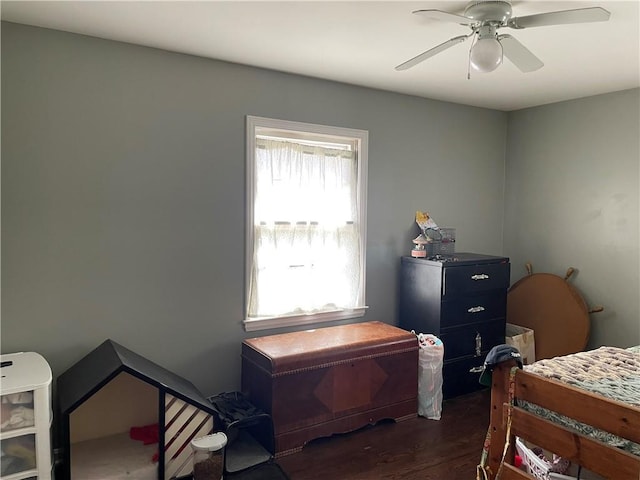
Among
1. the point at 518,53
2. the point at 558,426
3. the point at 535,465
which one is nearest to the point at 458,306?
the point at 535,465

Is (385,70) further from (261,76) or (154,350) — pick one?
(154,350)

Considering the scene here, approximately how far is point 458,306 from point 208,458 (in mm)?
2079

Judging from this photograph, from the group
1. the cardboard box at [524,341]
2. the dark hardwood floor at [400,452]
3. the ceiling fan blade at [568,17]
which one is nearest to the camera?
the ceiling fan blade at [568,17]

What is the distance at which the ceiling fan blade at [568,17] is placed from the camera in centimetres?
183

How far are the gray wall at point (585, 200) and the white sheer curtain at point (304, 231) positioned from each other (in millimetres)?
1801

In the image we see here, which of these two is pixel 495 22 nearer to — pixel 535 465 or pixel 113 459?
pixel 535 465

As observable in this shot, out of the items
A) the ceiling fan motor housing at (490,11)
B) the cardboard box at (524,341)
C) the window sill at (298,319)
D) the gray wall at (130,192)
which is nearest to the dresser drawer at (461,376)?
the cardboard box at (524,341)

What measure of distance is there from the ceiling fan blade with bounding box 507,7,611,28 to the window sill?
2.26 m

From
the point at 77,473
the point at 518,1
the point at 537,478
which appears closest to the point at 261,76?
the point at 518,1

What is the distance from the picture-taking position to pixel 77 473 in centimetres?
236

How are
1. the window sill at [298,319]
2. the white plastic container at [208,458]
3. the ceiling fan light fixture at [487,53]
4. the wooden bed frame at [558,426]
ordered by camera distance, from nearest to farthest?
the wooden bed frame at [558,426] → the ceiling fan light fixture at [487,53] → the white plastic container at [208,458] → the window sill at [298,319]

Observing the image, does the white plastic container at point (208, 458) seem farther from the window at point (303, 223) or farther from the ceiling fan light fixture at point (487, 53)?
the ceiling fan light fixture at point (487, 53)

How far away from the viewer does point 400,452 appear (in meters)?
2.81

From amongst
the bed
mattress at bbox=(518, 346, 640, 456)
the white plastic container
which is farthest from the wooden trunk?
mattress at bbox=(518, 346, 640, 456)
